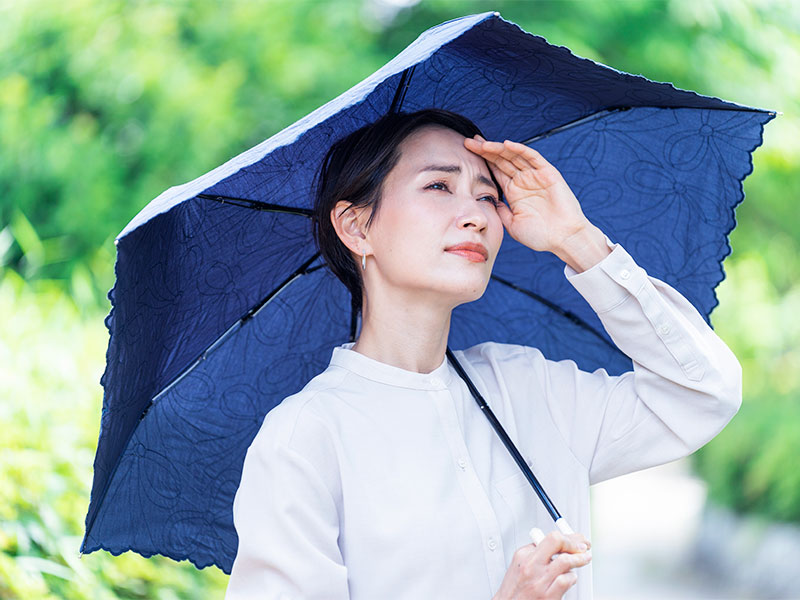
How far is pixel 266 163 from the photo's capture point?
174cm

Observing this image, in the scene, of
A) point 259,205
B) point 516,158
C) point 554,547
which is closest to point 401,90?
point 516,158

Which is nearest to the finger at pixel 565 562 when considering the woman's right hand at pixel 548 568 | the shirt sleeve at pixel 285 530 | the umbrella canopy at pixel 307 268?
the woman's right hand at pixel 548 568

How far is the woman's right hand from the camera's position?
1.45 meters

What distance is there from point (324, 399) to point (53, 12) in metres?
5.58

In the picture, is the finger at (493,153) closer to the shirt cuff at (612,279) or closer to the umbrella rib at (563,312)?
the shirt cuff at (612,279)

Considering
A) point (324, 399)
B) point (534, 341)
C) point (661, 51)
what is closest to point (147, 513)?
point (324, 399)

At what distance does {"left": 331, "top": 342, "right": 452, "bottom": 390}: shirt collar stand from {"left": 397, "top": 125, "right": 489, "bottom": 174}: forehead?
409mm

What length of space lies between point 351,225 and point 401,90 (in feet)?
1.00

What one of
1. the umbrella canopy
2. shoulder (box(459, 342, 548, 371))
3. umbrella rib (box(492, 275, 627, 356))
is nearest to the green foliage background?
the umbrella canopy

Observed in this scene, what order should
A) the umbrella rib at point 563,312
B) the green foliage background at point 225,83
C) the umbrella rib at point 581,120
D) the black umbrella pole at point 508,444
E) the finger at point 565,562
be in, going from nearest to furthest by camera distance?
the finger at point 565,562
the black umbrella pole at point 508,444
the umbrella rib at point 581,120
the umbrella rib at point 563,312
the green foliage background at point 225,83

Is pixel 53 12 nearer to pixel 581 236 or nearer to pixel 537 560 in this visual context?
pixel 581 236

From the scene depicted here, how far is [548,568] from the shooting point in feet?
4.77

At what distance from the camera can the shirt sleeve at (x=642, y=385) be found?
1789 mm

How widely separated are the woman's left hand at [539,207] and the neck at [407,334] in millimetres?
251
